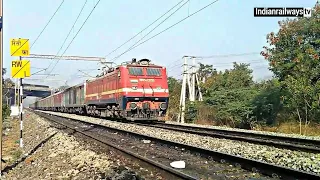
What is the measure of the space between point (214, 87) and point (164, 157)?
75.8 ft

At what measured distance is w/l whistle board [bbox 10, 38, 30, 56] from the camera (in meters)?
12.8

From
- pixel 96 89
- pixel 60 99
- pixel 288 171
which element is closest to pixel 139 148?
pixel 288 171

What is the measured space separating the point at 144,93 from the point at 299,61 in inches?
353

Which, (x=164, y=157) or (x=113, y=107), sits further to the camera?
(x=113, y=107)

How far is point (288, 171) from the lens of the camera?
617 centimetres

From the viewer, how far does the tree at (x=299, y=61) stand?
18.0 meters

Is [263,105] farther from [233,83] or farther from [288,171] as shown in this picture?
[288,171]

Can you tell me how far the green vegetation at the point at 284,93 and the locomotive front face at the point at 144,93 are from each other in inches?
202

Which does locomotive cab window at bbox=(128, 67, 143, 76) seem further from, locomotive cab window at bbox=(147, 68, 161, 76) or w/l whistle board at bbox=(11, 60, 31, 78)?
w/l whistle board at bbox=(11, 60, 31, 78)

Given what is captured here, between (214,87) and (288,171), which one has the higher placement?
(214,87)

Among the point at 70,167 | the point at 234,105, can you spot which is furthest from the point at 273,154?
the point at 234,105

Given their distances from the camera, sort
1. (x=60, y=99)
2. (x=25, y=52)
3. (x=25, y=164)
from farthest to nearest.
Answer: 1. (x=60, y=99)
2. (x=25, y=52)
3. (x=25, y=164)

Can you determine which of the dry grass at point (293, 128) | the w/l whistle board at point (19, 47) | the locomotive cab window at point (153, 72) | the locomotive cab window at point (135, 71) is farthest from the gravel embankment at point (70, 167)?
the dry grass at point (293, 128)

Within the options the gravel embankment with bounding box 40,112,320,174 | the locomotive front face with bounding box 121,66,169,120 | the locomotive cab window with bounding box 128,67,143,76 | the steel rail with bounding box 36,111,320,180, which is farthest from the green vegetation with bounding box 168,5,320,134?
the steel rail with bounding box 36,111,320,180
